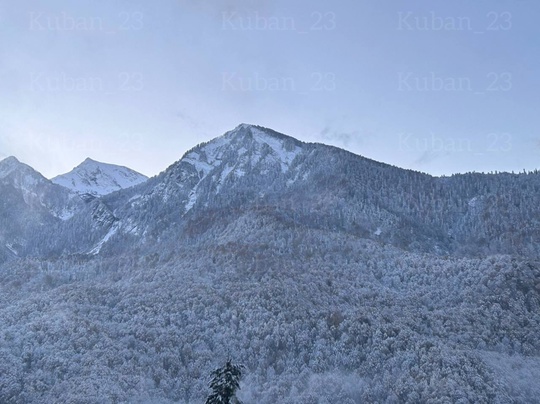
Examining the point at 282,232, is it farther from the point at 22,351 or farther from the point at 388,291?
the point at 22,351

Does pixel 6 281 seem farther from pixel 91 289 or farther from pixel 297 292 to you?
pixel 297 292

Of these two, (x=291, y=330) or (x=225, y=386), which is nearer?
(x=225, y=386)

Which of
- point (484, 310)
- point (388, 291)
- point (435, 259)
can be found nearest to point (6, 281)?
point (388, 291)

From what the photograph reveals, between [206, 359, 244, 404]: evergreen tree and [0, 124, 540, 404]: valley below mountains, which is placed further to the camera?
[0, 124, 540, 404]: valley below mountains

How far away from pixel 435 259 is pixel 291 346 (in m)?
58.4

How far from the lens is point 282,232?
164m

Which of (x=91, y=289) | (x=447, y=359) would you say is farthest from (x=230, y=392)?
(x=91, y=289)

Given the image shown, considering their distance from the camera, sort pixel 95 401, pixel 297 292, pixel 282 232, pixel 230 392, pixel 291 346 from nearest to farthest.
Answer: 1. pixel 230 392
2. pixel 95 401
3. pixel 291 346
4. pixel 297 292
5. pixel 282 232

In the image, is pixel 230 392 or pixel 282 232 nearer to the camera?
pixel 230 392

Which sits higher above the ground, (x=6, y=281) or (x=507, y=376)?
(x=507, y=376)

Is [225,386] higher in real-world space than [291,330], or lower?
higher

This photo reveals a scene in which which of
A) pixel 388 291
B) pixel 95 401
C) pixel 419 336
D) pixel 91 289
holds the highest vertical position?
pixel 388 291

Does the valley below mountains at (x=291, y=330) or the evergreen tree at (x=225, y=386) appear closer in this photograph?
→ the evergreen tree at (x=225, y=386)

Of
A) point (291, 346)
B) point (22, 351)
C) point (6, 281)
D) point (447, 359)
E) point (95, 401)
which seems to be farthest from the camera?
point (6, 281)
